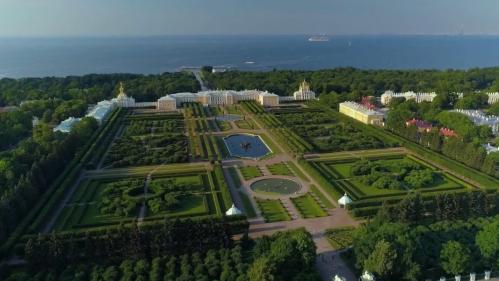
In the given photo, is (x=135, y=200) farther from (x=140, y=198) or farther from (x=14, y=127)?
(x=14, y=127)

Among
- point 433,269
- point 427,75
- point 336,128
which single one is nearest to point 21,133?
point 336,128

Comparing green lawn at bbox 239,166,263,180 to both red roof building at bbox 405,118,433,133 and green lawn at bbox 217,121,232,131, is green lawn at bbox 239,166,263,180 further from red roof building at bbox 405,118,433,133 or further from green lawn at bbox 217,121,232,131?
red roof building at bbox 405,118,433,133

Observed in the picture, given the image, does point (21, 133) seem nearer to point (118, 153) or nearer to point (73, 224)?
point (118, 153)

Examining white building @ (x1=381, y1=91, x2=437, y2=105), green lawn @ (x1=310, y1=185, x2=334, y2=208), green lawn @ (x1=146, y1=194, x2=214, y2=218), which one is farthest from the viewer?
white building @ (x1=381, y1=91, x2=437, y2=105)

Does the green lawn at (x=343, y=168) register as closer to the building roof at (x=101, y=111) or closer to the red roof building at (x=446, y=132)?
the red roof building at (x=446, y=132)

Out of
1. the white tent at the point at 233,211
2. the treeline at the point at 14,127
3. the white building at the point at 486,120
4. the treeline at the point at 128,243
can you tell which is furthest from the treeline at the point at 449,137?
the treeline at the point at 14,127

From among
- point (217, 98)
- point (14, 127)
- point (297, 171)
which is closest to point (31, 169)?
point (14, 127)

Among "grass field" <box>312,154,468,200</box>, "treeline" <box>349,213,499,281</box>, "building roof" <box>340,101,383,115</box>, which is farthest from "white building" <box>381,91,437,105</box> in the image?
"treeline" <box>349,213,499,281</box>
